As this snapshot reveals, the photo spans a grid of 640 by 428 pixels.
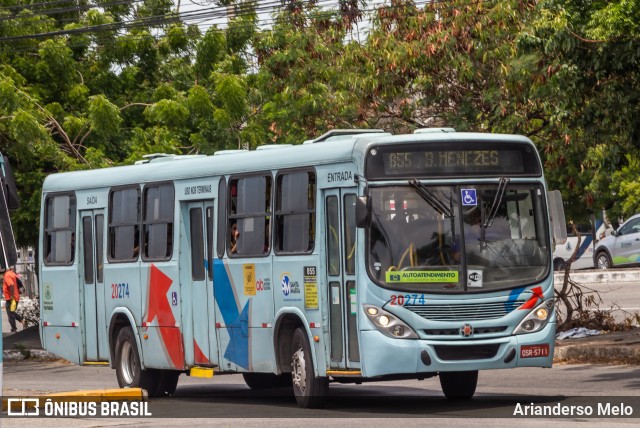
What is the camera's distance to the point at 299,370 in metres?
14.5

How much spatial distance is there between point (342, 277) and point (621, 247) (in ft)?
101

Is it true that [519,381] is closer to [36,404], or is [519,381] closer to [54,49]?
[36,404]

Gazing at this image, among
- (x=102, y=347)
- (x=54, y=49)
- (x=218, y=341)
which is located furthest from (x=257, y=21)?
(x=218, y=341)

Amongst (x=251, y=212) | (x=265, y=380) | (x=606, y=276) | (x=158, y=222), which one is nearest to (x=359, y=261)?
(x=251, y=212)

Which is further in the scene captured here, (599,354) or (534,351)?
(599,354)

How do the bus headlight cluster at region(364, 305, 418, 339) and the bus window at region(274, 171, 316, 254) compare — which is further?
the bus window at region(274, 171, 316, 254)

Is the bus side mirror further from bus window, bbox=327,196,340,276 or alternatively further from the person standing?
the person standing

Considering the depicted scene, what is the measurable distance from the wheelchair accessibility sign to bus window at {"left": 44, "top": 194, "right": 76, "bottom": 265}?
738 centimetres

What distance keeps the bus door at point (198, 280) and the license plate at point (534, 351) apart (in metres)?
4.14

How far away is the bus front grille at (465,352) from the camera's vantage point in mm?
13312

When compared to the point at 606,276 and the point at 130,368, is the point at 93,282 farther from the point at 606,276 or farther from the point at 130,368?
the point at 606,276

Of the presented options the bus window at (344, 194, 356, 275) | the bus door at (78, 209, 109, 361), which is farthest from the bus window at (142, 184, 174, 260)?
the bus window at (344, 194, 356, 275)

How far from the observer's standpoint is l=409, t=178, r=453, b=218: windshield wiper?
1365cm

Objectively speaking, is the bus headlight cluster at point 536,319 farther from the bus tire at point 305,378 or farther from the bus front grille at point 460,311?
the bus tire at point 305,378
